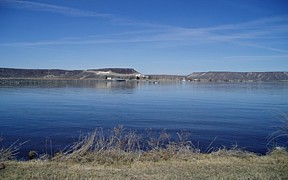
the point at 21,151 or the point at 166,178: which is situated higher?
the point at 166,178

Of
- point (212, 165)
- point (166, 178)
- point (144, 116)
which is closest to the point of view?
point (166, 178)

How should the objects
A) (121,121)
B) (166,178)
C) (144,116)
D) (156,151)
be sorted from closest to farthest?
(166,178), (156,151), (121,121), (144,116)

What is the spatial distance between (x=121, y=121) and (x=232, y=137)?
1020cm

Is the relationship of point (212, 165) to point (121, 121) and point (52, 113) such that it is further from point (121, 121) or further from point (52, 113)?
point (52, 113)

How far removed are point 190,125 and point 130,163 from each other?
45.3 ft

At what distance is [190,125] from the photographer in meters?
25.7

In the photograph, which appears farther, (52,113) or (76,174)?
(52,113)

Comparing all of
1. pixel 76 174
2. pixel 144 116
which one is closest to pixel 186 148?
pixel 76 174

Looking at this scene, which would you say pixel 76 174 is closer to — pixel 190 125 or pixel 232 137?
pixel 232 137

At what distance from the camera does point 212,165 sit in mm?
11977

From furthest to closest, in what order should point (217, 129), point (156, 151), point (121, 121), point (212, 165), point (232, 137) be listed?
point (121, 121) → point (217, 129) → point (232, 137) → point (156, 151) → point (212, 165)

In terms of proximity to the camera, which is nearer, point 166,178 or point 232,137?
point 166,178

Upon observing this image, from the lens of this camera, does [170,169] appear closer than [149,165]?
Yes

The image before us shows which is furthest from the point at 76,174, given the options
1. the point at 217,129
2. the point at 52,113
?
the point at 52,113
